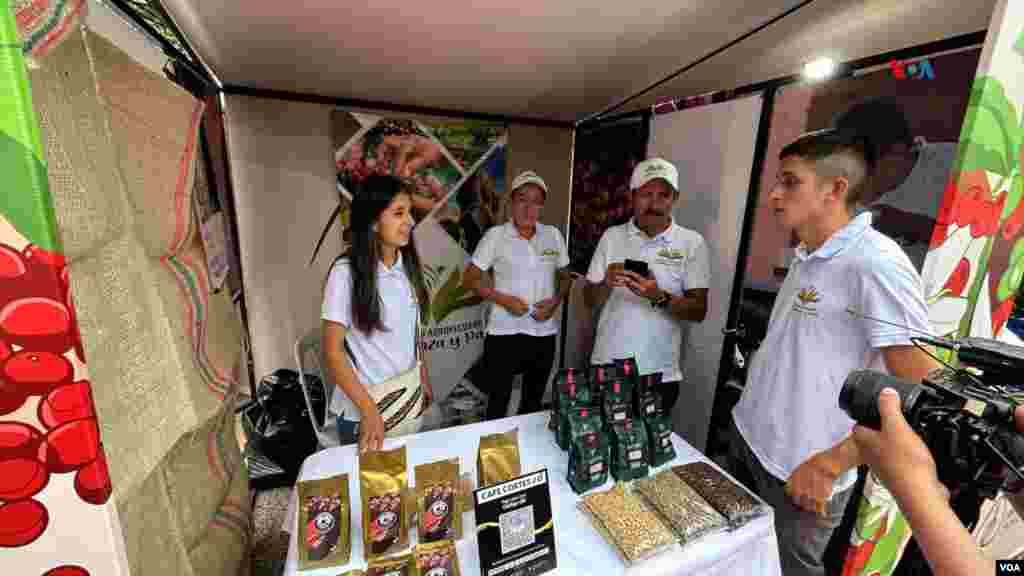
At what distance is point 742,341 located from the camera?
1867 mm

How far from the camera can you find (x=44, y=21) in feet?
1.83

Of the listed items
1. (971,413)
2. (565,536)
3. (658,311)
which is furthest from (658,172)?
(565,536)

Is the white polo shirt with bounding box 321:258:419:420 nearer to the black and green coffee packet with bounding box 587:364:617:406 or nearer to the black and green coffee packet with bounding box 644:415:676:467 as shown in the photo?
the black and green coffee packet with bounding box 587:364:617:406

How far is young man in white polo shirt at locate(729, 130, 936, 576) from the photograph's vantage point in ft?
3.16

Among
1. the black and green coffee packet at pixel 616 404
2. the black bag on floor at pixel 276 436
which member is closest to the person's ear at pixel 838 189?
the black and green coffee packet at pixel 616 404

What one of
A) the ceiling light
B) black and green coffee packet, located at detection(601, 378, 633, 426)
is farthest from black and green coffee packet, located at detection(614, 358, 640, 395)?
the ceiling light

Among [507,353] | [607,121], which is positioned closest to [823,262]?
[507,353]

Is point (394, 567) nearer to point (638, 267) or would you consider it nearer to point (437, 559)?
point (437, 559)

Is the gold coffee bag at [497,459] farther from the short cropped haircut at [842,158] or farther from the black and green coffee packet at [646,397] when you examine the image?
the short cropped haircut at [842,158]

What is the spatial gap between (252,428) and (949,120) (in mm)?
3259

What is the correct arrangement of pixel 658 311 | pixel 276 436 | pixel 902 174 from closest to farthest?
1. pixel 902 174
2. pixel 658 311
3. pixel 276 436

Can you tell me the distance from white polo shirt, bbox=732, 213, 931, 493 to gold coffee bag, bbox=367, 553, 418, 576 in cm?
107

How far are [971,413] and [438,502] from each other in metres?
0.96

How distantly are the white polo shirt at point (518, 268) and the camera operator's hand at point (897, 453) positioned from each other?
5.35 ft
